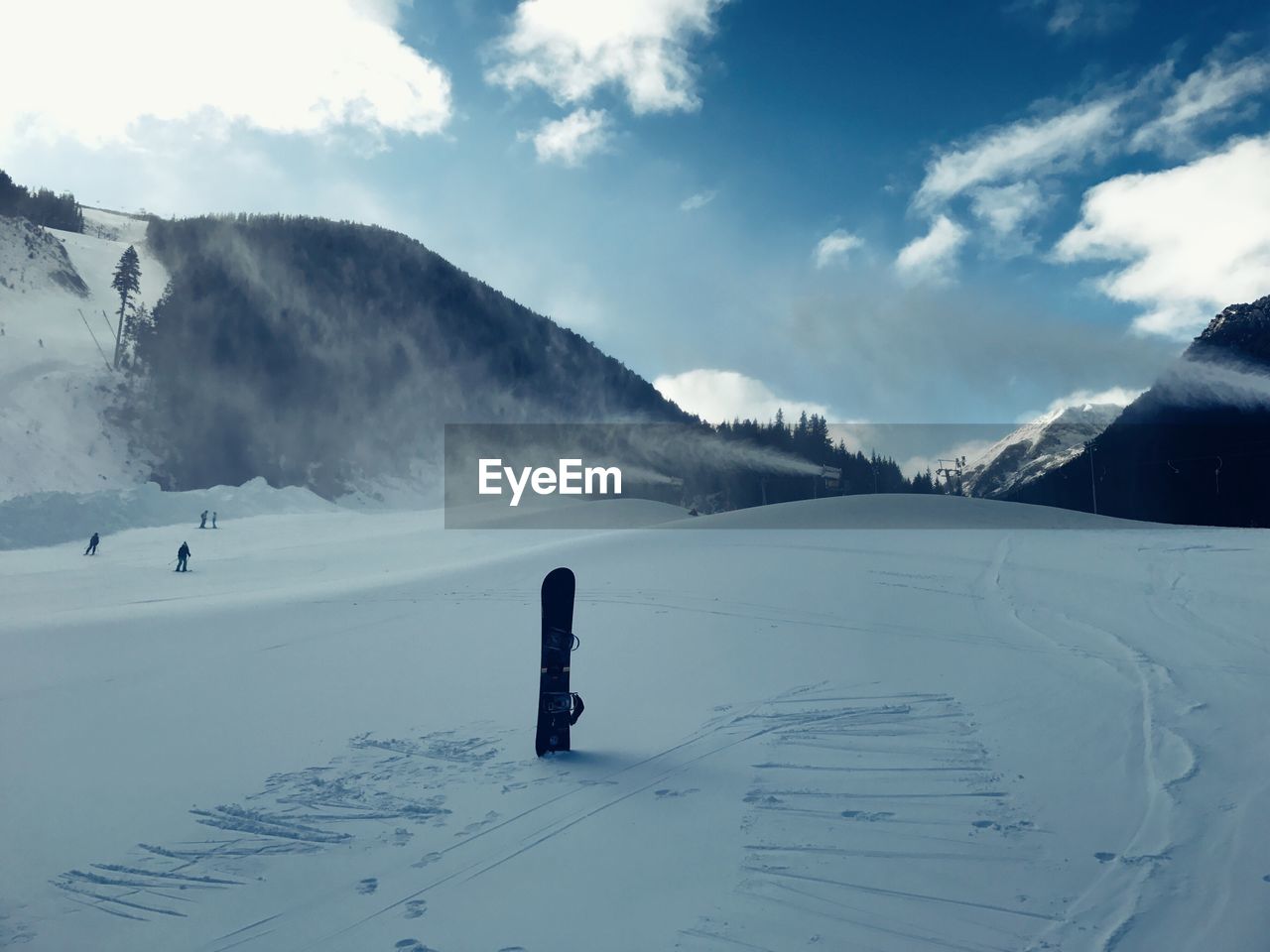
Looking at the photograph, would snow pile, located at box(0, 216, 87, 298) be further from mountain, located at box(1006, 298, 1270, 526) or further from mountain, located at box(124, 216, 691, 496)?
mountain, located at box(1006, 298, 1270, 526)

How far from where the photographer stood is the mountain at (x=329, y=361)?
60688 millimetres

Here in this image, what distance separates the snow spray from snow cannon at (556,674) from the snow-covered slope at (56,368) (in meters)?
42.5

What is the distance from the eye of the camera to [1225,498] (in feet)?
98.4

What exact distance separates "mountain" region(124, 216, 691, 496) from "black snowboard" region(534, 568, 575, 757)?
56270mm

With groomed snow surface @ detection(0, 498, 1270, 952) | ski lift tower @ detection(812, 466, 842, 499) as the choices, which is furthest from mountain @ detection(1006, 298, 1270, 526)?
ski lift tower @ detection(812, 466, 842, 499)

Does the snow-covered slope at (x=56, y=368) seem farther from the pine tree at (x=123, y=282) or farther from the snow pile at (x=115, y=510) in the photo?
the snow pile at (x=115, y=510)

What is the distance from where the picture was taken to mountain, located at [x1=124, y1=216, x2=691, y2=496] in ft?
199

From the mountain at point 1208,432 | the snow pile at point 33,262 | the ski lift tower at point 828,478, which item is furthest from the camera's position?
the snow pile at point 33,262

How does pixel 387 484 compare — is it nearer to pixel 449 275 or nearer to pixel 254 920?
pixel 449 275

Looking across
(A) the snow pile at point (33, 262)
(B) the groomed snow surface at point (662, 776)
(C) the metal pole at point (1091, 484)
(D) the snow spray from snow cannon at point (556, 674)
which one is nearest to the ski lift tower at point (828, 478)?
(C) the metal pole at point (1091, 484)

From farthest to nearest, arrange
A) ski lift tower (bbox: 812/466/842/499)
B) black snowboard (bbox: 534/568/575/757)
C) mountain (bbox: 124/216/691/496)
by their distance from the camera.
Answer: mountain (bbox: 124/216/691/496), ski lift tower (bbox: 812/466/842/499), black snowboard (bbox: 534/568/575/757)

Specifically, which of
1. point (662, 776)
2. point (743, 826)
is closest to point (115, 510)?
point (662, 776)

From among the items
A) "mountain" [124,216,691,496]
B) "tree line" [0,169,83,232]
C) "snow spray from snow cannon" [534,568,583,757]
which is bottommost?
"snow spray from snow cannon" [534,568,583,757]

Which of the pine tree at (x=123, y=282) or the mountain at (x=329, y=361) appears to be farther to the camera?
the mountain at (x=329, y=361)
